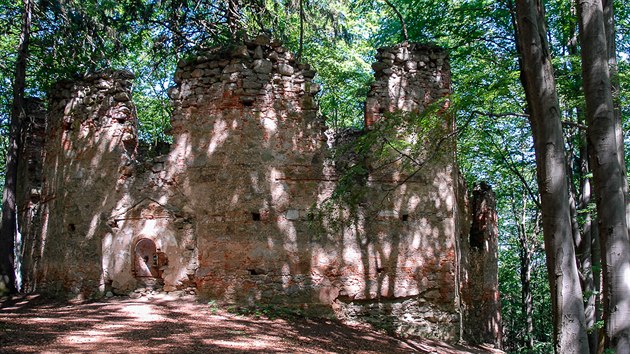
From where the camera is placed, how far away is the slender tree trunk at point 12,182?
423 inches

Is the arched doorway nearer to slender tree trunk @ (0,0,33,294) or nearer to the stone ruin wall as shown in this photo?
the stone ruin wall

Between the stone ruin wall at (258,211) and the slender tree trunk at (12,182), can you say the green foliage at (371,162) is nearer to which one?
the stone ruin wall at (258,211)

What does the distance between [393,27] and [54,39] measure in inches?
366

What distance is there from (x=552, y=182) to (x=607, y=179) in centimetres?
86

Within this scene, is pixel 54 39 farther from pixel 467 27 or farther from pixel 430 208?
pixel 467 27

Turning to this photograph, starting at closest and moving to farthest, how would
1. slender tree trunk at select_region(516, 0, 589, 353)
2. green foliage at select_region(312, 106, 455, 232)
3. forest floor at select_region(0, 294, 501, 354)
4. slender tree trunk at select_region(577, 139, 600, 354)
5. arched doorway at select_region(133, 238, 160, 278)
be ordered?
slender tree trunk at select_region(516, 0, 589, 353) < forest floor at select_region(0, 294, 501, 354) < green foliage at select_region(312, 106, 455, 232) < arched doorway at select_region(133, 238, 160, 278) < slender tree trunk at select_region(577, 139, 600, 354)

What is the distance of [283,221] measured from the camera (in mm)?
9617

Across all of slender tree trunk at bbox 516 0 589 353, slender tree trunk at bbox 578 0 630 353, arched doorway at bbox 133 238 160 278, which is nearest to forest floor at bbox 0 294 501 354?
arched doorway at bbox 133 238 160 278

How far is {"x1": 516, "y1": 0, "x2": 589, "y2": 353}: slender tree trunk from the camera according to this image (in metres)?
6.12

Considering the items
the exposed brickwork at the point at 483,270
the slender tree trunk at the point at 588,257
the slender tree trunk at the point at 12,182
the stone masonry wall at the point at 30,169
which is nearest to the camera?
the slender tree trunk at the point at 12,182

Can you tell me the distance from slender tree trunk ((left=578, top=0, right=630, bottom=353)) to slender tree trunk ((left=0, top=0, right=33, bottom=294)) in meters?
9.83

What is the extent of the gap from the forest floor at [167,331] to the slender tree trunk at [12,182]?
967 millimetres

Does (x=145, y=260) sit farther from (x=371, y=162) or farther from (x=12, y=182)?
(x=371, y=162)

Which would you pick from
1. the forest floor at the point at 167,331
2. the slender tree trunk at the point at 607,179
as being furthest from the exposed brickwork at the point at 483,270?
the slender tree trunk at the point at 607,179
